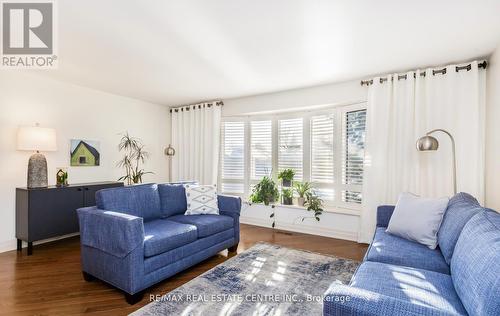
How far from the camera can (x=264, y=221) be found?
14.8 ft

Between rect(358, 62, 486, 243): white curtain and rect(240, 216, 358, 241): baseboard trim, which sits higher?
rect(358, 62, 486, 243): white curtain

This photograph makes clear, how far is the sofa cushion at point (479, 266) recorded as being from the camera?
3.27 ft

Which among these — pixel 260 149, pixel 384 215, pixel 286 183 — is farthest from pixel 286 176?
pixel 384 215

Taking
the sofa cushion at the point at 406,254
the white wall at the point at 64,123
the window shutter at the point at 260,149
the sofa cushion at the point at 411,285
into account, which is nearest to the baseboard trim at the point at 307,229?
the window shutter at the point at 260,149

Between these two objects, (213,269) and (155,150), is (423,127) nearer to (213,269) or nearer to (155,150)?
(213,269)

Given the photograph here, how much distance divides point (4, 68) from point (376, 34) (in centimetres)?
428

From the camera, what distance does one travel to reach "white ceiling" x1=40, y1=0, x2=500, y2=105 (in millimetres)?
1906

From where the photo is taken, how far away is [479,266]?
1.17 meters

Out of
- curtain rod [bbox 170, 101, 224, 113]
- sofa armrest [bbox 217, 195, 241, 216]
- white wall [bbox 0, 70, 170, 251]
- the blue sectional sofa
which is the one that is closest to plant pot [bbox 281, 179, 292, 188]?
sofa armrest [bbox 217, 195, 241, 216]

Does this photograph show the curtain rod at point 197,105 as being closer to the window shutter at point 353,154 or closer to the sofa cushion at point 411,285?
the window shutter at point 353,154

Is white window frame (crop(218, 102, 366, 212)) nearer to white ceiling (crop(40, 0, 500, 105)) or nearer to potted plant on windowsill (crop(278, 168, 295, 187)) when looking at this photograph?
potted plant on windowsill (crop(278, 168, 295, 187))

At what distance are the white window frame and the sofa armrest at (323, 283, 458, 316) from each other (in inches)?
110

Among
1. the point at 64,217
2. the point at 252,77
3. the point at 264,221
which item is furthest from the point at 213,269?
the point at 252,77
